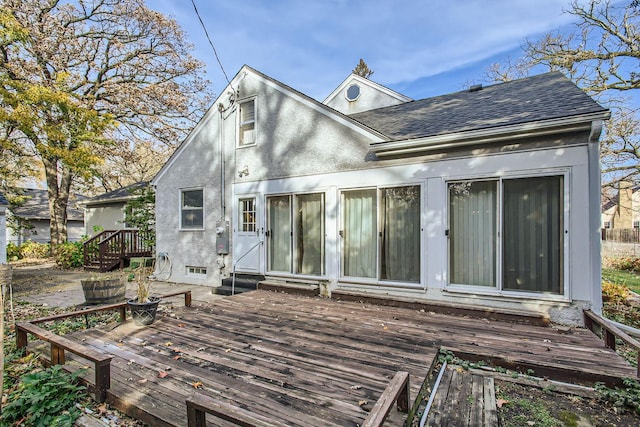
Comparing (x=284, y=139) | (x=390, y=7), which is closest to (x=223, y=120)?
(x=284, y=139)

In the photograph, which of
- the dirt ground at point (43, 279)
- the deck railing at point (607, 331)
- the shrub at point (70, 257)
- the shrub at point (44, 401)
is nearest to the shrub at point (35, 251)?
the dirt ground at point (43, 279)

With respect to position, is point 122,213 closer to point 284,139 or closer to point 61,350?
point 284,139

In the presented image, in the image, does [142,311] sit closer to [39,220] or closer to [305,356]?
[305,356]

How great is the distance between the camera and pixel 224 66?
815 centimetres

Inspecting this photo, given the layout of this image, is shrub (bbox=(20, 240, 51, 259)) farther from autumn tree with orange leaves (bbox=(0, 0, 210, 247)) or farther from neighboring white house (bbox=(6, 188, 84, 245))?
autumn tree with orange leaves (bbox=(0, 0, 210, 247))

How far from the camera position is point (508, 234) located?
518 centimetres

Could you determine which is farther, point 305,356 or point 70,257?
point 70,257

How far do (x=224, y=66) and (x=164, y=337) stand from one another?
22.1ft

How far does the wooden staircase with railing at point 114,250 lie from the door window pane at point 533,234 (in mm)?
12900

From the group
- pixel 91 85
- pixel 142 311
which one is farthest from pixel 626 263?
pixel 91 85

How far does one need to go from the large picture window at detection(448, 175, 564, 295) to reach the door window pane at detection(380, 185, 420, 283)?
0.63 meters

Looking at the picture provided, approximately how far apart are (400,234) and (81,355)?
5.08 meters

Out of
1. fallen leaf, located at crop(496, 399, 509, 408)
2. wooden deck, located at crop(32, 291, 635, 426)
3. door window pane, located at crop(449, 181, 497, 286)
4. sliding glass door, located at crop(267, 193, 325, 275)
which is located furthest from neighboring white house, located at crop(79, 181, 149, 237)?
fallen leaf, located at crop(496, 399, 509, 408)

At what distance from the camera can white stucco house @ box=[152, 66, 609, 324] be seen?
481cm
